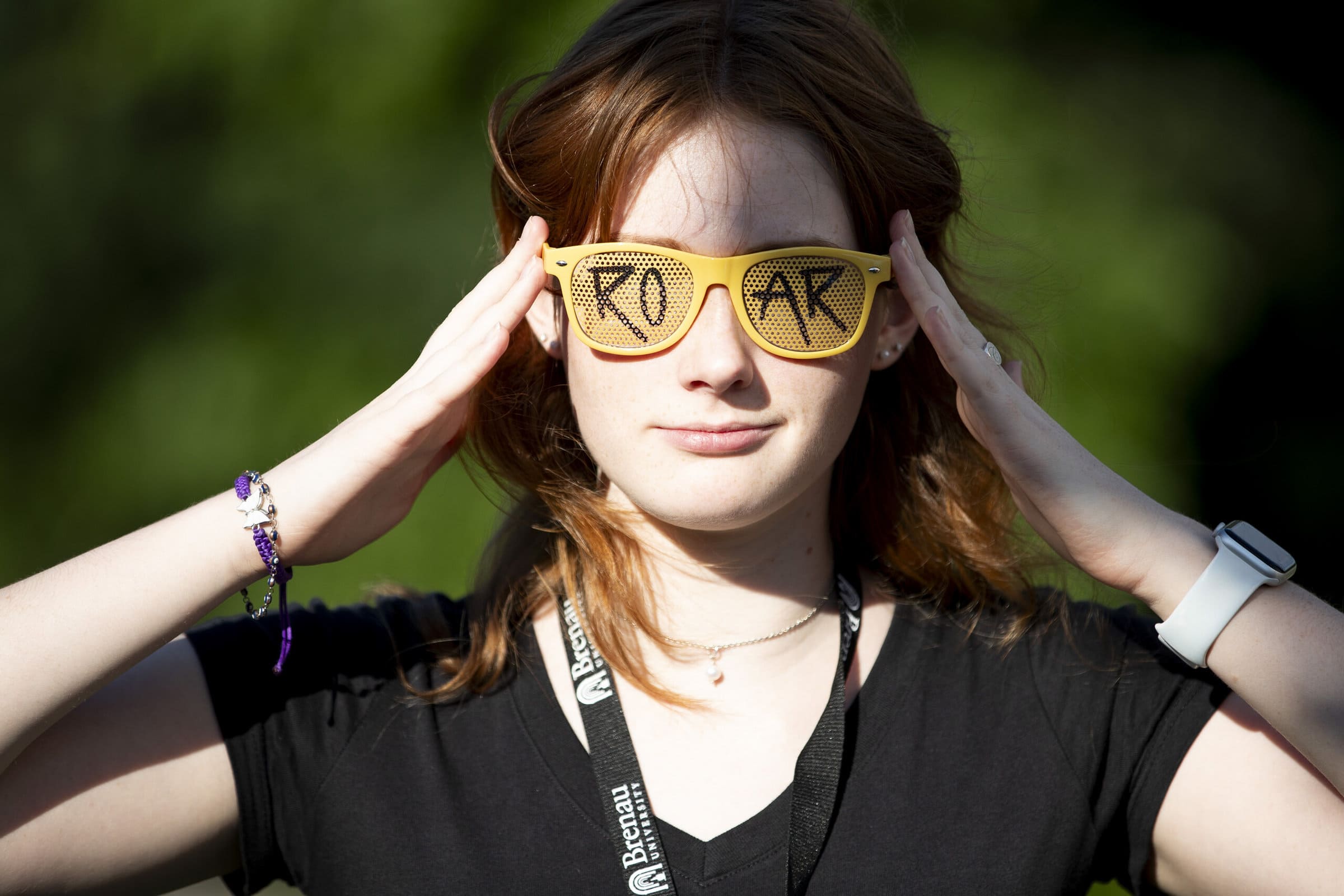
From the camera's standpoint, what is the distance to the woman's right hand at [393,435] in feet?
7.11

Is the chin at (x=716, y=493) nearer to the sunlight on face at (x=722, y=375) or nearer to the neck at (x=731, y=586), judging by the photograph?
the sunlight on face at (x=722, y=375)

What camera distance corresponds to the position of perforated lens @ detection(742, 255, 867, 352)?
2133 mm

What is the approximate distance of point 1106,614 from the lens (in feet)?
8.24

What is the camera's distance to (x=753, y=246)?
2158mm

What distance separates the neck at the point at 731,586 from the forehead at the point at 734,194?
564 millimetres

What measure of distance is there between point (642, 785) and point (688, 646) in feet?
1.10

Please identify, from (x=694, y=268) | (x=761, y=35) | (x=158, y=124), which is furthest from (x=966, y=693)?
(x=158, y=124)

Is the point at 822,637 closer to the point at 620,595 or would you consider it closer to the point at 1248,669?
the point at 620,595

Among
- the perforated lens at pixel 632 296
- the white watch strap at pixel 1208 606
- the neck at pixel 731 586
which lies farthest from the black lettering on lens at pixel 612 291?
the white watch strap at pixel 1208 606

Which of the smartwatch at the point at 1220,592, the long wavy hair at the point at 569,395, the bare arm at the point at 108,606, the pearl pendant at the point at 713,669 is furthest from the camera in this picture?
the pearl pendant at the point at 713,669

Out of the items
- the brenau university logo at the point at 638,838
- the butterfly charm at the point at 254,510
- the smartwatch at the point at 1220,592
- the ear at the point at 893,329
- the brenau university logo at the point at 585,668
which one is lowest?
the brenau university logo at the point at 638,838

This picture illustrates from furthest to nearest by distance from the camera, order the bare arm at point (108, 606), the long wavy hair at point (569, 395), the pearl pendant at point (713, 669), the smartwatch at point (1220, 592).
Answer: the pearl pendant at point (713, 669) → the long wavy hair at point (569, 395) → the smartwatch at point (1220, 592) → the bare arm at point (108, 606)

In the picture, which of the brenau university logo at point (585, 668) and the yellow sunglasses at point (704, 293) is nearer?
the yellow sunglasses at point (704, 293)

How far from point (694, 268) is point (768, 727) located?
0.91 metres
